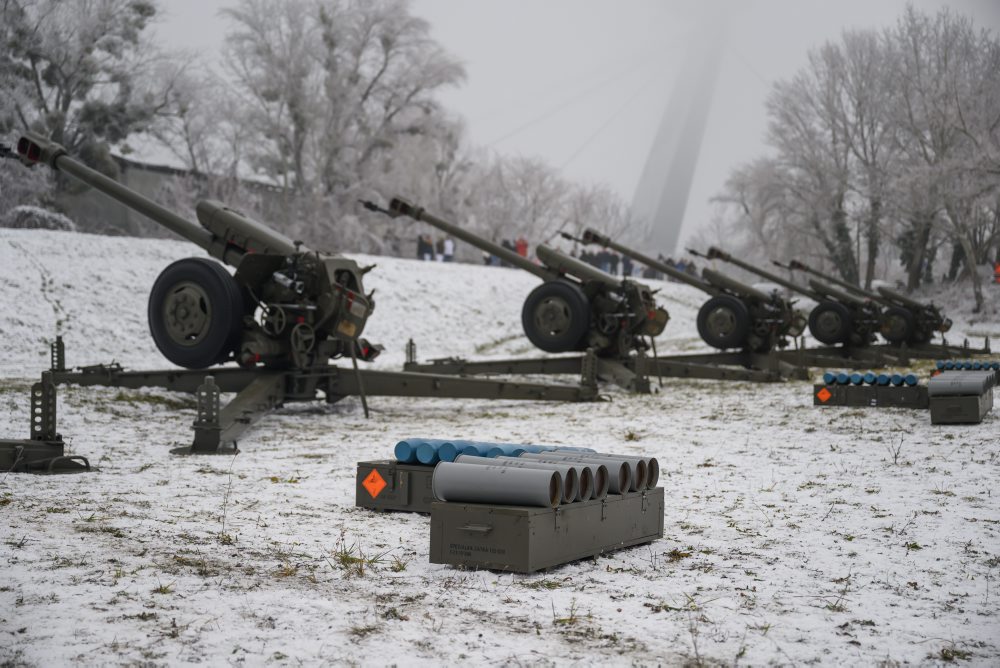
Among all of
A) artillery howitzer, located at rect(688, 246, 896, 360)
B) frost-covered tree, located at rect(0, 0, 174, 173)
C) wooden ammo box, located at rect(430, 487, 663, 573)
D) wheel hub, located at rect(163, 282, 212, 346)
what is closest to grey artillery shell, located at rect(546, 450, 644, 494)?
wooden ammo box, located at rect(430, 487, 663, 573)

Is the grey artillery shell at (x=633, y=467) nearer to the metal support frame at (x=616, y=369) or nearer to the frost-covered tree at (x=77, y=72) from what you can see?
the metal support frame at (x=616, y=369)

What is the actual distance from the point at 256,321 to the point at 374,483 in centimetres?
538

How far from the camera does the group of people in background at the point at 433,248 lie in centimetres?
3547

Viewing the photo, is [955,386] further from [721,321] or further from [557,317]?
[721,321]

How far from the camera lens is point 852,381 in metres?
12.7

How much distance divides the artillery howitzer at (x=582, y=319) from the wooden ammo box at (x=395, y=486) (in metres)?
8.58

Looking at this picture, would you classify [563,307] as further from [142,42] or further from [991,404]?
[142,42]

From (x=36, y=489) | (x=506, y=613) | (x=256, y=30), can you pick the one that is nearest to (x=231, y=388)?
(x=36, y=489)

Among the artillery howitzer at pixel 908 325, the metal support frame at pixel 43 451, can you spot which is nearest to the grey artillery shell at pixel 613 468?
the metal support frame at pixel 43 451

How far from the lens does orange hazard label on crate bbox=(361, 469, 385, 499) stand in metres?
6.88

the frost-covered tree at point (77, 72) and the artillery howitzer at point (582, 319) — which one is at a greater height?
the frost-covered tree at point (77, 72)

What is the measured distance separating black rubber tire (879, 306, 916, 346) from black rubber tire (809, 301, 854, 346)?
187 centimetres

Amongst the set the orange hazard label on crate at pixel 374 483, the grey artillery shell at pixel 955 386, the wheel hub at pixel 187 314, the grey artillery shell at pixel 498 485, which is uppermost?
the wheel hub at pixel 187 314

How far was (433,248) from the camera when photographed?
35.4 m
